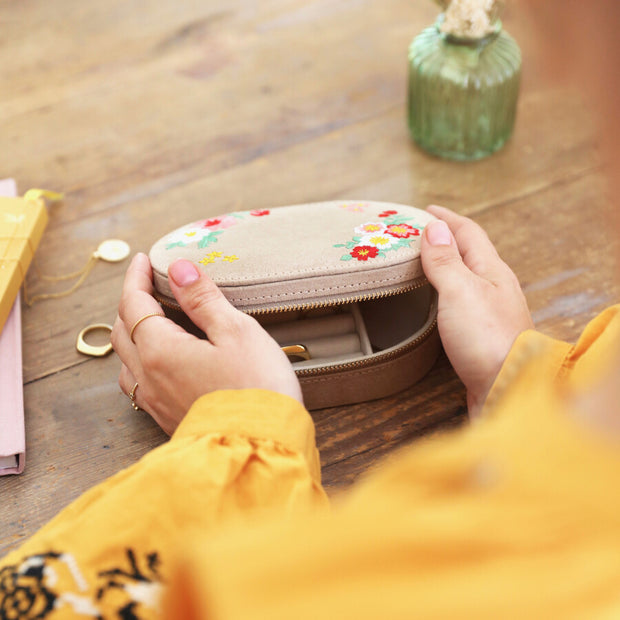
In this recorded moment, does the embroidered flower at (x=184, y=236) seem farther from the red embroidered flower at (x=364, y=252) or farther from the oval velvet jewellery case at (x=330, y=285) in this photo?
the red embroidered flower at (x=364, y=252)

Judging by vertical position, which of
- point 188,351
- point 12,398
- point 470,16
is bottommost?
point 12,398

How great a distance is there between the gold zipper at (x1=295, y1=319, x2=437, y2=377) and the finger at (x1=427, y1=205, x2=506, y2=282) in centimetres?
8

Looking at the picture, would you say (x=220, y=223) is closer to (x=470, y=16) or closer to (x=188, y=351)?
(x=188, y=351)

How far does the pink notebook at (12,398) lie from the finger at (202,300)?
8.6 inches

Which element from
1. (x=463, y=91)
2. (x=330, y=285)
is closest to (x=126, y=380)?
(x=330, y=285)

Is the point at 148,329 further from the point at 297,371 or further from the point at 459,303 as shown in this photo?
the point at 459,303

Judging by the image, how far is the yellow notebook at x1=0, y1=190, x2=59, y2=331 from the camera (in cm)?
90

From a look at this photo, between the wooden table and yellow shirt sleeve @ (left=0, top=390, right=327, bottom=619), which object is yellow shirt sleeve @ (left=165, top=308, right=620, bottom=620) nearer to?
yellow shirt sleeve @ (left=0, top=390, right=327, bottom=619)

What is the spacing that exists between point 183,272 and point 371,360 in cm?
22

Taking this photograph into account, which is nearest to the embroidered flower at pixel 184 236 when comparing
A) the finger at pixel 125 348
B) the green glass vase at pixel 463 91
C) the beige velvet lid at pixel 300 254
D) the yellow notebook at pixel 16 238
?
the beige velvet lid at pixel 300 254

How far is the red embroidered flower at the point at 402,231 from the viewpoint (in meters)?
0.82

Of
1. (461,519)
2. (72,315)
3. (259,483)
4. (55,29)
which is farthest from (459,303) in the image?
(55,29)

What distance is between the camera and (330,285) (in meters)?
0.78

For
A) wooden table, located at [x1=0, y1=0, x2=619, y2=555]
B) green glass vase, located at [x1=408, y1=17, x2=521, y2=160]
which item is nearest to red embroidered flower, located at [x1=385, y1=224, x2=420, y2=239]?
wooden table, located at [x1=0, y1=0, x2=619, y2=555]
